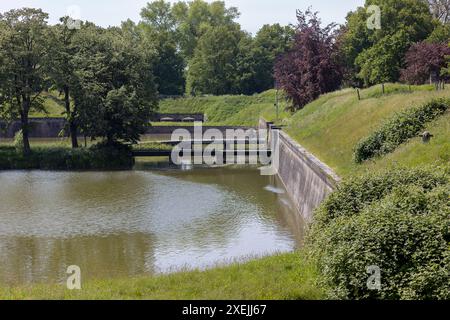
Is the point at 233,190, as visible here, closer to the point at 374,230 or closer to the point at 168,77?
the point at 374,230

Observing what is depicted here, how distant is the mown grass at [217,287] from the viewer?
12086mm

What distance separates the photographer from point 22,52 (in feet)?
152

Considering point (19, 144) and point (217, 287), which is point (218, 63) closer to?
point (19, 144)

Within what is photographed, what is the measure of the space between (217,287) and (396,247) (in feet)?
13.5

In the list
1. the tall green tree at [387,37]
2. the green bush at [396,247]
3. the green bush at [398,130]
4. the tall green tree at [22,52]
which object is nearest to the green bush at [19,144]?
the tall green tree at [22,52]

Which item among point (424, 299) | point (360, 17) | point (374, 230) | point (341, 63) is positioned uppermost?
point (360, 17)

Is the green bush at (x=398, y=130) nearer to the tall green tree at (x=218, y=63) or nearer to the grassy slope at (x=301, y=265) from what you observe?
the grassy slope at (x=301, y=265)

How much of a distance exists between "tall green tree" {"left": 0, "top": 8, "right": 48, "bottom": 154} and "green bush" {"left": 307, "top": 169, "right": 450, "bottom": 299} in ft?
128

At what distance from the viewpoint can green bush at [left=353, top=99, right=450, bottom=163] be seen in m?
23.5

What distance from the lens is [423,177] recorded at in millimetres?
14852


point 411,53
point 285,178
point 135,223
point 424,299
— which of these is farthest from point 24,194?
point 411,53

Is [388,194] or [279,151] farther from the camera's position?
[279,151]

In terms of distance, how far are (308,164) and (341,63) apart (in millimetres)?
30679

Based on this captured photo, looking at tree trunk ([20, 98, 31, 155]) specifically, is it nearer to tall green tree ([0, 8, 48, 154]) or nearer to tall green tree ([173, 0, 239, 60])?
tall green tree ([0, 8, 48, 154])
